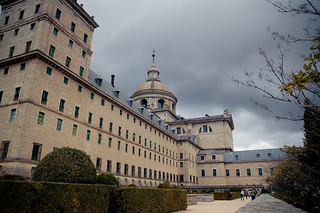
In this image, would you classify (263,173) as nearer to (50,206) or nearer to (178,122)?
(178,122)

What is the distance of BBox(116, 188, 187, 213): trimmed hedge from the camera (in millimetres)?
14734

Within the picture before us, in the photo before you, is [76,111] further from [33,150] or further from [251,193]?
[251,193]

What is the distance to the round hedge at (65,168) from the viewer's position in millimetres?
13133

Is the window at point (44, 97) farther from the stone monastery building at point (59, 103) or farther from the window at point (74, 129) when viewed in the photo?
the window at point (74, 129)

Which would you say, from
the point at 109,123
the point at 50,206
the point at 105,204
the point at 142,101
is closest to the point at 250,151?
the point at 142,101

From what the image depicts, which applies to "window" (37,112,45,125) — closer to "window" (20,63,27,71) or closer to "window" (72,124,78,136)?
"window" (72,124,78,136)

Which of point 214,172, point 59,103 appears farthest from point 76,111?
point 214,172

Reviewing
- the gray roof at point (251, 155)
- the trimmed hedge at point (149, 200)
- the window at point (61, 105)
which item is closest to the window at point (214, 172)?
the gray roof at point (251, 155)

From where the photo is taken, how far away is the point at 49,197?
401 inches

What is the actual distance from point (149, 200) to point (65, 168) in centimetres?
683

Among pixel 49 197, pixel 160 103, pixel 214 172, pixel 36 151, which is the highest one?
pixel 160 103

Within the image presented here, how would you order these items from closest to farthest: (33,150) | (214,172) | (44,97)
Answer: (33,150) < (44,97) < (214,172)

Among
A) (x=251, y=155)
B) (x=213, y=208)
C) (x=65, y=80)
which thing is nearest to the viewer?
(x=213, y=208)

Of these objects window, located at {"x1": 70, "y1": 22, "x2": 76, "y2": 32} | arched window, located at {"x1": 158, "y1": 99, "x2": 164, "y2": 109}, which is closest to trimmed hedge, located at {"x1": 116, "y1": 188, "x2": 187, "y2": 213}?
window, located at {"x1": 70, "y1": 22, "x2": 76, "y2": 32}
